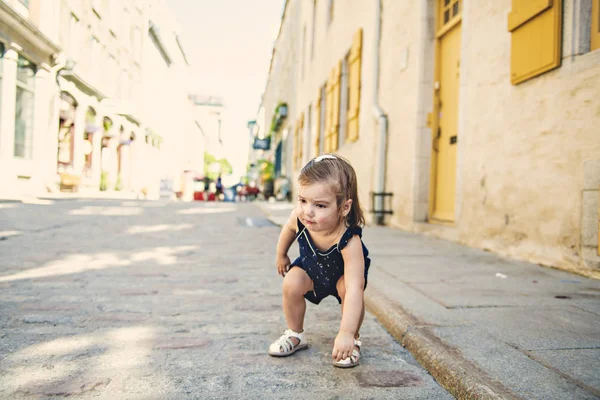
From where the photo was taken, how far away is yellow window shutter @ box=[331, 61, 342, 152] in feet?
35.8

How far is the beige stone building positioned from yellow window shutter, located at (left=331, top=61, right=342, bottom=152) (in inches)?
57.0

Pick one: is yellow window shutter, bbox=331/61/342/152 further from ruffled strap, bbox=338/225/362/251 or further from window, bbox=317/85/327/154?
ruffled strap, bbox=338/225/362/251

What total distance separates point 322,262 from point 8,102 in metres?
14.7

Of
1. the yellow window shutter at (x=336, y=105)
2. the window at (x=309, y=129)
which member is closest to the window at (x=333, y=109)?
the yellow window shutter at (x=336, y=105)

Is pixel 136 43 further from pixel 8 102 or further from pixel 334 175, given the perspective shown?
pixel 334 175

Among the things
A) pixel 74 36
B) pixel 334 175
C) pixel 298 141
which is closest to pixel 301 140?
pixel 298 141

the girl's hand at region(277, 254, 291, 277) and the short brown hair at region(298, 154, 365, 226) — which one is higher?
the short brown hair at region(298, 154, 365, 226)

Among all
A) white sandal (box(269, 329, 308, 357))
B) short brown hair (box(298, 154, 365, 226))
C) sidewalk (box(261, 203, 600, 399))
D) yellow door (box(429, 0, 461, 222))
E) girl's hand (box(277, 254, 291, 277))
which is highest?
yellow door (box(429, 0, 461, 222))

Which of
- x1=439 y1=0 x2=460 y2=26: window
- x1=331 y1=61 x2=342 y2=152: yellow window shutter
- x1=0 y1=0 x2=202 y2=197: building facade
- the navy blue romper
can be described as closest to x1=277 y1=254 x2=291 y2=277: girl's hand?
the navy blue romper

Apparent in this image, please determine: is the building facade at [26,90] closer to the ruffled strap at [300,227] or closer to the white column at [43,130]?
the white column at [43,130]

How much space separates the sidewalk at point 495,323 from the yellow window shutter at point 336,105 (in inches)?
287

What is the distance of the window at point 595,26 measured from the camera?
3.47m

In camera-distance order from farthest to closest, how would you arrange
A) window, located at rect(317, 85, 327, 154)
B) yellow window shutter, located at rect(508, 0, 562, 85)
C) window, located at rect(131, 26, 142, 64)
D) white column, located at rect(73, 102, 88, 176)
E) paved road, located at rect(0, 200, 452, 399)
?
window, located at rect(131, 26, 142, 64), white column, located at rect(73, 102, 88, 176), window, located at rect(317, 85, 327, 154), yellow window shutter, located at rect(508, 0, 562, 85), paved road, located at rect(0, 200, 452, 399)

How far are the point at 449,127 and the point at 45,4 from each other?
15.1 metres
